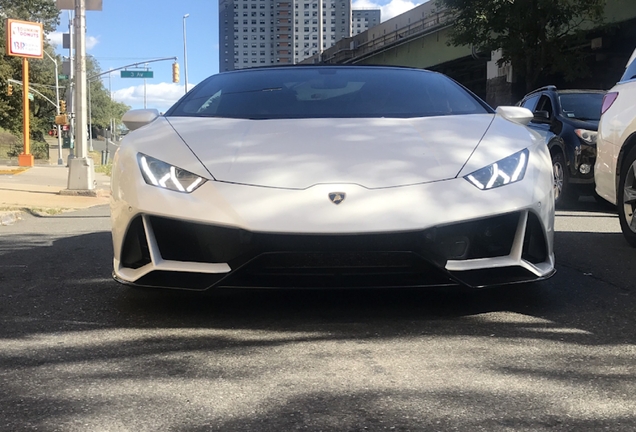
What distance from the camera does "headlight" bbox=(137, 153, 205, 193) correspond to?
345 centimetres

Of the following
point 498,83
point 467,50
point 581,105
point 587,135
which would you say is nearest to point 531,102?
point 581,105

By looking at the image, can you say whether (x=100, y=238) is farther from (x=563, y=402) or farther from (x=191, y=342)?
(x=563, y=402)

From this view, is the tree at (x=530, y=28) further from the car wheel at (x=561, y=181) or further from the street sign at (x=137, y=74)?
the street sign at (x=137, y=74)

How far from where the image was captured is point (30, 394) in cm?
258

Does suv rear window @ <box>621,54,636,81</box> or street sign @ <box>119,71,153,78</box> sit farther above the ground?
street sign @ <box>119,71,153,78</box>

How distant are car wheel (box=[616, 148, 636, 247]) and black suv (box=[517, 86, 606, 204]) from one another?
3388 millimetres

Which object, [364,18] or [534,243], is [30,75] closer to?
[534,243]

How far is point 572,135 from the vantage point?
1020 cm

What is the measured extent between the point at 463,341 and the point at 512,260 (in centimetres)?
48

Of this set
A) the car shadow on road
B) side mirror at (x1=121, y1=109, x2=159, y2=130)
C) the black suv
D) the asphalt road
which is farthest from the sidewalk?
the black suv

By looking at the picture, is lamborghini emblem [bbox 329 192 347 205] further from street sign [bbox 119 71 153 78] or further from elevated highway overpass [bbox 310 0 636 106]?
street sign [bbox 119 71 153 78]

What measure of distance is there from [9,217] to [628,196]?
283 inches

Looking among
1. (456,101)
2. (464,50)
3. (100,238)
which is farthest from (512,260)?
(464,50)

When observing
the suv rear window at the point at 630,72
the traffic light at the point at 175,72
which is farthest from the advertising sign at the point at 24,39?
the suv rear window at the point at 630,72
